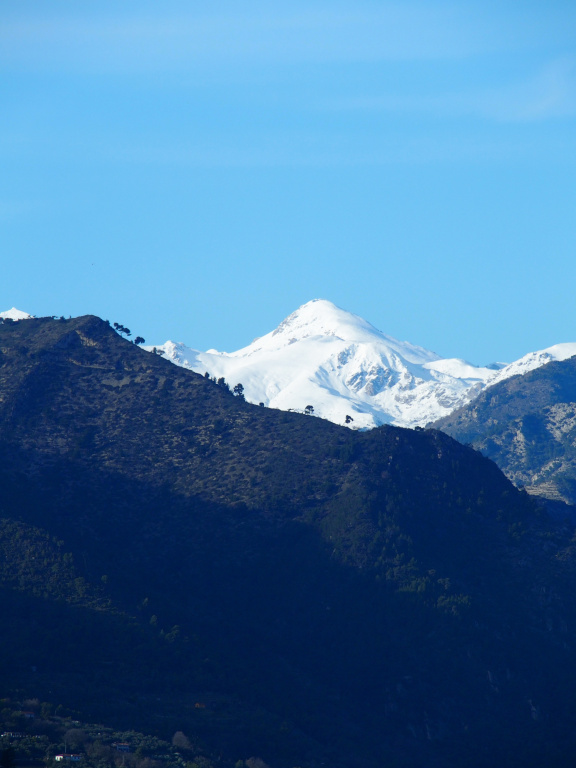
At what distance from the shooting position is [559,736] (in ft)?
551

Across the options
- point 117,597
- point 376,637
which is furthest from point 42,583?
point 376,637

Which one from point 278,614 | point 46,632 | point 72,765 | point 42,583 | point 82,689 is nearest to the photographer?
point 72,765

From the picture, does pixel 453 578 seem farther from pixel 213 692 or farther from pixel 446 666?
pixel 213 692

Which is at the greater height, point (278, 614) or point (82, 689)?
point (278, 614)

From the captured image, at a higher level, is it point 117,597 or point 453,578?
point 453,578

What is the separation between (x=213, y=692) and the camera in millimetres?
160875

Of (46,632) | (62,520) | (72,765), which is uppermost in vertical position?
(62,520)

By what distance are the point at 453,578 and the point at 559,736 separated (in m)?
35.3

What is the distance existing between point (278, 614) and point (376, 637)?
1514 cm

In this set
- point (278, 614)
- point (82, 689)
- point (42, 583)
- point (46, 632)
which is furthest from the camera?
point (278, 614)

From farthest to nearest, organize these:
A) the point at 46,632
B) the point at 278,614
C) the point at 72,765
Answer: the point at 278,614 < the point at 46,632 < the point at 72,765

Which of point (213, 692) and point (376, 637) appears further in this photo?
point (376, 637)

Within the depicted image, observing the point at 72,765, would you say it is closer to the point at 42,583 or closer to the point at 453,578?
the point at 42,583

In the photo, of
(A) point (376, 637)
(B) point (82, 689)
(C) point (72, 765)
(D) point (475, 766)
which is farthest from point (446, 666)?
(C) point (72, 765)
